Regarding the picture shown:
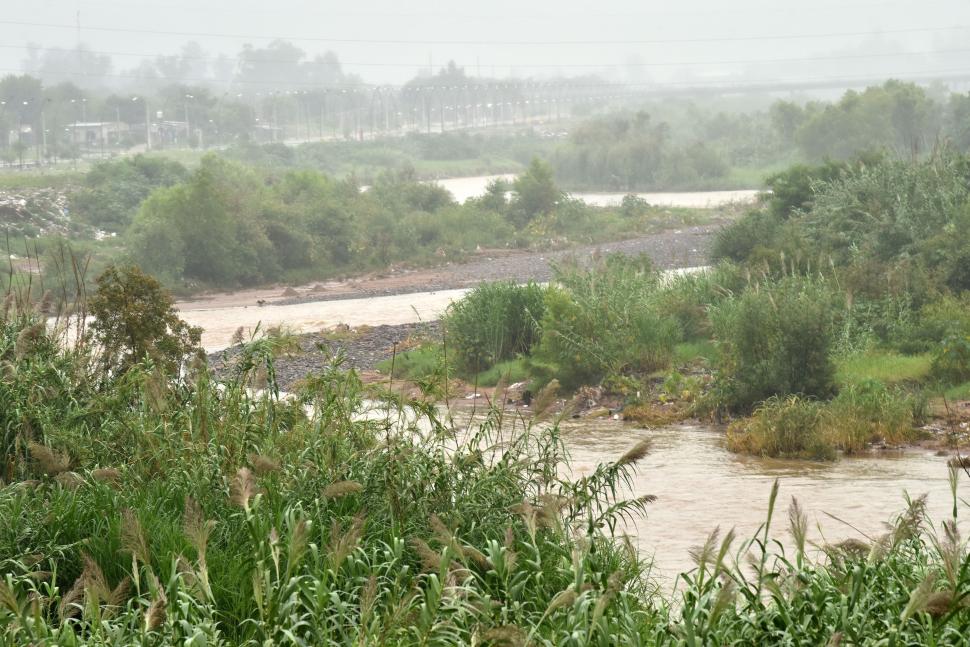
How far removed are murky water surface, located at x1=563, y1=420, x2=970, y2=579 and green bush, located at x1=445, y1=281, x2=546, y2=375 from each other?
16.3 feet

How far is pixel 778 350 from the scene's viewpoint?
54.0ft

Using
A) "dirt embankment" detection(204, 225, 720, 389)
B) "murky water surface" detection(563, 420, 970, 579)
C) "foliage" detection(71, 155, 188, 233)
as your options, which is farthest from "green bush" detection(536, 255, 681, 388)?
"foliage" detection(71, 155, 188, 233)

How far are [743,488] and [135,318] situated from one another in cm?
599

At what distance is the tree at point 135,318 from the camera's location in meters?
12.0

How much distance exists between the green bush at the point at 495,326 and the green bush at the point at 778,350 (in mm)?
4694

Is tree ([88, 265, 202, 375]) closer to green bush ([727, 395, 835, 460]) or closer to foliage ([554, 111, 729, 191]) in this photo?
green bush ([727, 395, 835, 460])

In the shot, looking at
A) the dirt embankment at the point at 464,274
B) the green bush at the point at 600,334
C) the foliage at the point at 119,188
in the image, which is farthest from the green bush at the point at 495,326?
the foliage at the point at 119,188

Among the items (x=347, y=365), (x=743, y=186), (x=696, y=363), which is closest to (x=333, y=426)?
(x=696, y=363)

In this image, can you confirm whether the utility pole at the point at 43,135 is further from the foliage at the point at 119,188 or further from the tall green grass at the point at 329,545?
the tall green grass at the point at 329,545

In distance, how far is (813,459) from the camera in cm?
1443

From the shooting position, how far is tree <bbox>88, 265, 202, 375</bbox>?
1201cm

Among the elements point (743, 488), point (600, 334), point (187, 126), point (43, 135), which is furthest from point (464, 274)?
point (187, 126)

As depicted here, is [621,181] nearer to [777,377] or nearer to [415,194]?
[415,194]

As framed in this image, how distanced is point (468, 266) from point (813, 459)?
93.3 ft
